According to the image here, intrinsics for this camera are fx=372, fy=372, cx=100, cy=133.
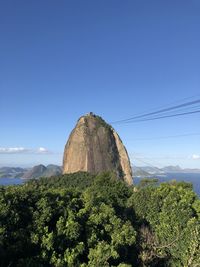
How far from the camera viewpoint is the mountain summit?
145 meters

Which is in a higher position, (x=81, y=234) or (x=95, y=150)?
(x=95, y=150)

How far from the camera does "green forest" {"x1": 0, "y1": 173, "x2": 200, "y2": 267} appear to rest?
19.8 meters

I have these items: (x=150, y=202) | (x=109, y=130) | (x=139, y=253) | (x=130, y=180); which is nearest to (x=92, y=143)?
(x=109, y=130)

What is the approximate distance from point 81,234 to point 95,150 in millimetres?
124955

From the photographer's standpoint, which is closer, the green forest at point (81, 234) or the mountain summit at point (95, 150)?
the green forest at point (81, 234)

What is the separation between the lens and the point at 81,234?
76.8ft

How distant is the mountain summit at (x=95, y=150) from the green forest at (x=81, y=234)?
361 feet

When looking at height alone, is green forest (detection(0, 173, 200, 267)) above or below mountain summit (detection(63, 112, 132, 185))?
below

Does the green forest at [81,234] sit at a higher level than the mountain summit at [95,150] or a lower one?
lower

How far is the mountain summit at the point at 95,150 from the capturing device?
14462 cm

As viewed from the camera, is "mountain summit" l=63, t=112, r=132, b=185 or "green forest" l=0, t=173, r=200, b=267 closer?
"green forest" l=0, t=173, r=200, b=267

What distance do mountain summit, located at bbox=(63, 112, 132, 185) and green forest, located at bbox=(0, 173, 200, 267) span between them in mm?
110075

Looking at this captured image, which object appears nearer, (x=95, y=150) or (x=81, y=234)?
(x=81, y=234)

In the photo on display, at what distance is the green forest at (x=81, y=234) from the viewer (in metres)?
19.8
